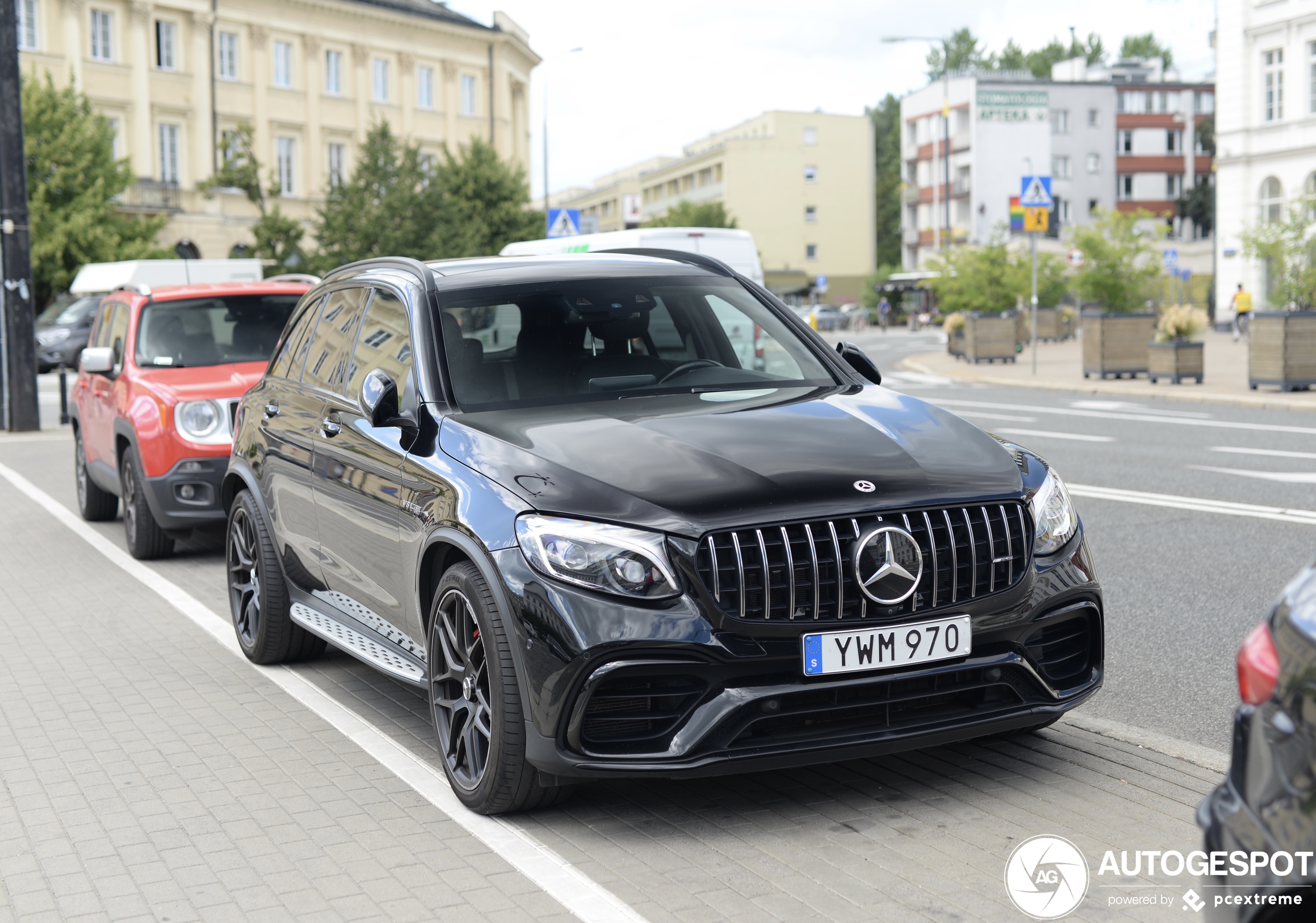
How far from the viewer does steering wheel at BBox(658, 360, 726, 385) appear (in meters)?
5.50

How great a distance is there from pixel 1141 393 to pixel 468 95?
5592 centimetres

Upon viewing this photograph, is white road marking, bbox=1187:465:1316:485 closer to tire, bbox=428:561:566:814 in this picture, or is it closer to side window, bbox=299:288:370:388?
side window, bbox=299:288:370:388

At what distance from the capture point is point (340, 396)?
19.5 ft

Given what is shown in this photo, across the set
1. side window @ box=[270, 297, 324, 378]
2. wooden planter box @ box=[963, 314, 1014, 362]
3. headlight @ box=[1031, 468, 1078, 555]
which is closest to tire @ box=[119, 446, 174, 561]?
side window @ box=[270, 297, 324, 378]

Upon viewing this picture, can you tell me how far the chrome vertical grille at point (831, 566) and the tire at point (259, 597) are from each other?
2.99 m

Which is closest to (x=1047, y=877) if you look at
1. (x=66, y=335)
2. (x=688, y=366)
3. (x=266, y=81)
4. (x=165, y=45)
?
(x=688, y=366)

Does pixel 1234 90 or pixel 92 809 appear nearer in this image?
pixel 92 809

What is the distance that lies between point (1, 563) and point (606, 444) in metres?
6.87

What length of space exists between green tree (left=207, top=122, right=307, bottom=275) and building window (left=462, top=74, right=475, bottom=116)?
12968mm

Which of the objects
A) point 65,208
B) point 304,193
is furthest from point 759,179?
point 65,208

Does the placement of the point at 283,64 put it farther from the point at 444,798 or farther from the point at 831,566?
the point at 831,566

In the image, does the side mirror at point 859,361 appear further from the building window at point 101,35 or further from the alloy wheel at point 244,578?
the building window at point 101,35

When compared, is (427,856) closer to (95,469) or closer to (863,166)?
(95,469)

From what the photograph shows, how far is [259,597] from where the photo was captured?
6730 millimetres
